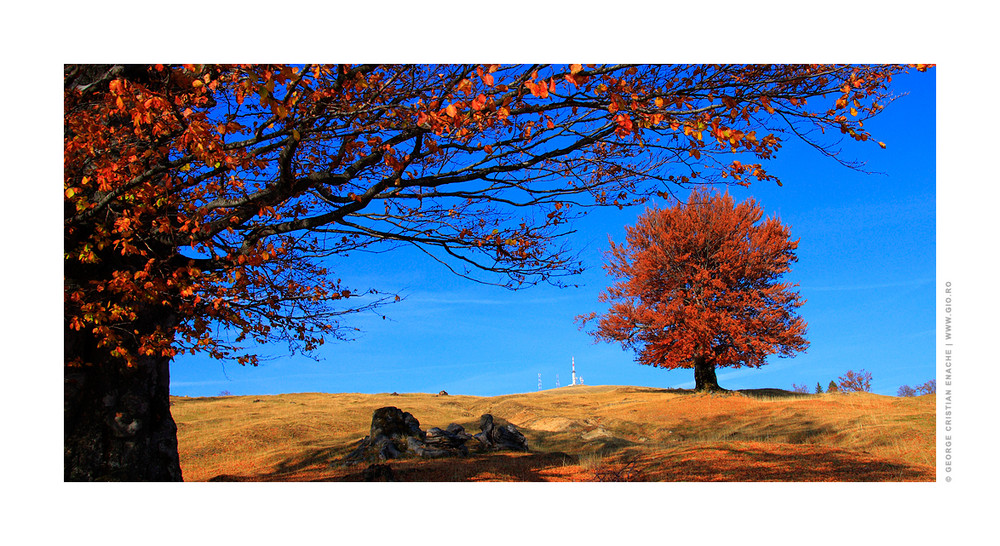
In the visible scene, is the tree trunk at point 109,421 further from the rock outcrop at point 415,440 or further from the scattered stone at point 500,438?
the scattered stone at point 500,438

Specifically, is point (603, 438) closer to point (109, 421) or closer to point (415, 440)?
point (415, 440)

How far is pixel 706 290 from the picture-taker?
21922 millimetres

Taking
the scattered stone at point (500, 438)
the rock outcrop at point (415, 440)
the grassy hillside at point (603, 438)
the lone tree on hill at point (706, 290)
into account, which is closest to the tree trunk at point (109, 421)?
the grassy hillside at point (603, 438)

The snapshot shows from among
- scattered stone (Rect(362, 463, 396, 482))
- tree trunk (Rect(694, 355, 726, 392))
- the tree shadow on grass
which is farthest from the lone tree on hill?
scattered stone (Rect(362, 463, 396, 482))

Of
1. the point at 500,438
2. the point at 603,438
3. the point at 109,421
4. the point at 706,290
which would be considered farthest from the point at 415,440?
the point at 706,290

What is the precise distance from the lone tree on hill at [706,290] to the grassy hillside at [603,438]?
6.95ft

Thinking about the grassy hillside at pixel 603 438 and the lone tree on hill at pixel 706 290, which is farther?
the lone tree on hill at pixel 706 290

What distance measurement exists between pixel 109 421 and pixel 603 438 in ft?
32.1

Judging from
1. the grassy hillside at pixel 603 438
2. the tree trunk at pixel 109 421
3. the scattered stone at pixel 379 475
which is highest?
the tree trunk at pixel 109 421

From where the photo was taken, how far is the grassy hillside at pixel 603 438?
8.06 m

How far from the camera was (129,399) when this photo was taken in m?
6.82

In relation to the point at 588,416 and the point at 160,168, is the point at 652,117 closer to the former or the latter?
→ the point at 160,168

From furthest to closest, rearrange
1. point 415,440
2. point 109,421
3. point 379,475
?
point 415,440 < point 379,475 < point 109,421
